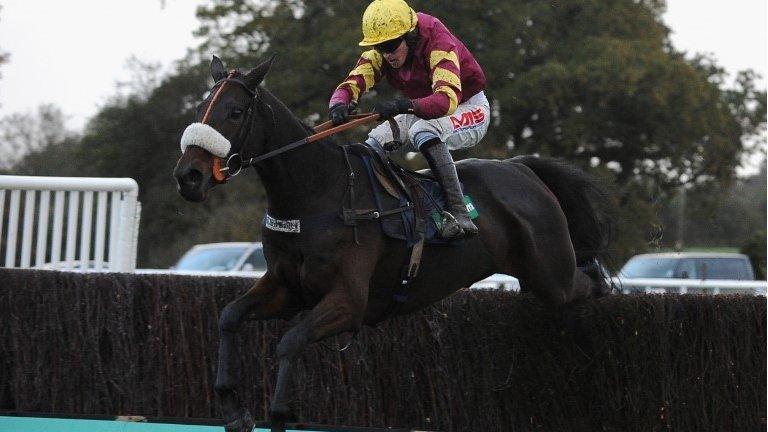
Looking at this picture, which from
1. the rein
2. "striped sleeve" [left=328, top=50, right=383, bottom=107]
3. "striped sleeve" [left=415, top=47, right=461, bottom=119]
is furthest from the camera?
"striped sleeve" [left=328, top=50, right=383, bottom=107]

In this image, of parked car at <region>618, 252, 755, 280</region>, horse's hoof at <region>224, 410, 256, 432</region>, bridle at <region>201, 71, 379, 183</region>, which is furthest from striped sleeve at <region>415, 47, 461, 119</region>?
parked car at <region>618, 252, 755, 280</region>

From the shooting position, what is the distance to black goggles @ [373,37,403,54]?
535 centimetres

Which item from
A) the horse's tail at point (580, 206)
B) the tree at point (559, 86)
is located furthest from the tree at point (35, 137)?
the horse's tail at point (580, 206)

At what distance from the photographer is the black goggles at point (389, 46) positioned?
17.5ft

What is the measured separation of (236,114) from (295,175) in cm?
45

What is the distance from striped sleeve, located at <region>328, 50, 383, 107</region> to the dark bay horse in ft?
1.12

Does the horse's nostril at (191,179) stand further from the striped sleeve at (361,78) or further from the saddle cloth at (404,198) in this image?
the striped sleeve at (361,78)

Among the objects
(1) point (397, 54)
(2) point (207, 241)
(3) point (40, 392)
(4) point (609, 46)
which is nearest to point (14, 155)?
(2) point (207, 241)

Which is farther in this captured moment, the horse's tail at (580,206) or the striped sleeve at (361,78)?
the horse's tail at (580,206)

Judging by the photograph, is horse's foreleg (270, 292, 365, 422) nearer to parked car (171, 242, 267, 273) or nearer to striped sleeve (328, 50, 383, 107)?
striped sleeve (328, 50, 383, 107)

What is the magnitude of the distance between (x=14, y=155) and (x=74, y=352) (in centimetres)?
3286

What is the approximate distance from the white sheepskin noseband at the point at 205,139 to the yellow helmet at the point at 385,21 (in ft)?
Answer: 3.34

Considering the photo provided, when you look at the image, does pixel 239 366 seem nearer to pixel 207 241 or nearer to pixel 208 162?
pixel 208 162

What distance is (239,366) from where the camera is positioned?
703 cm
